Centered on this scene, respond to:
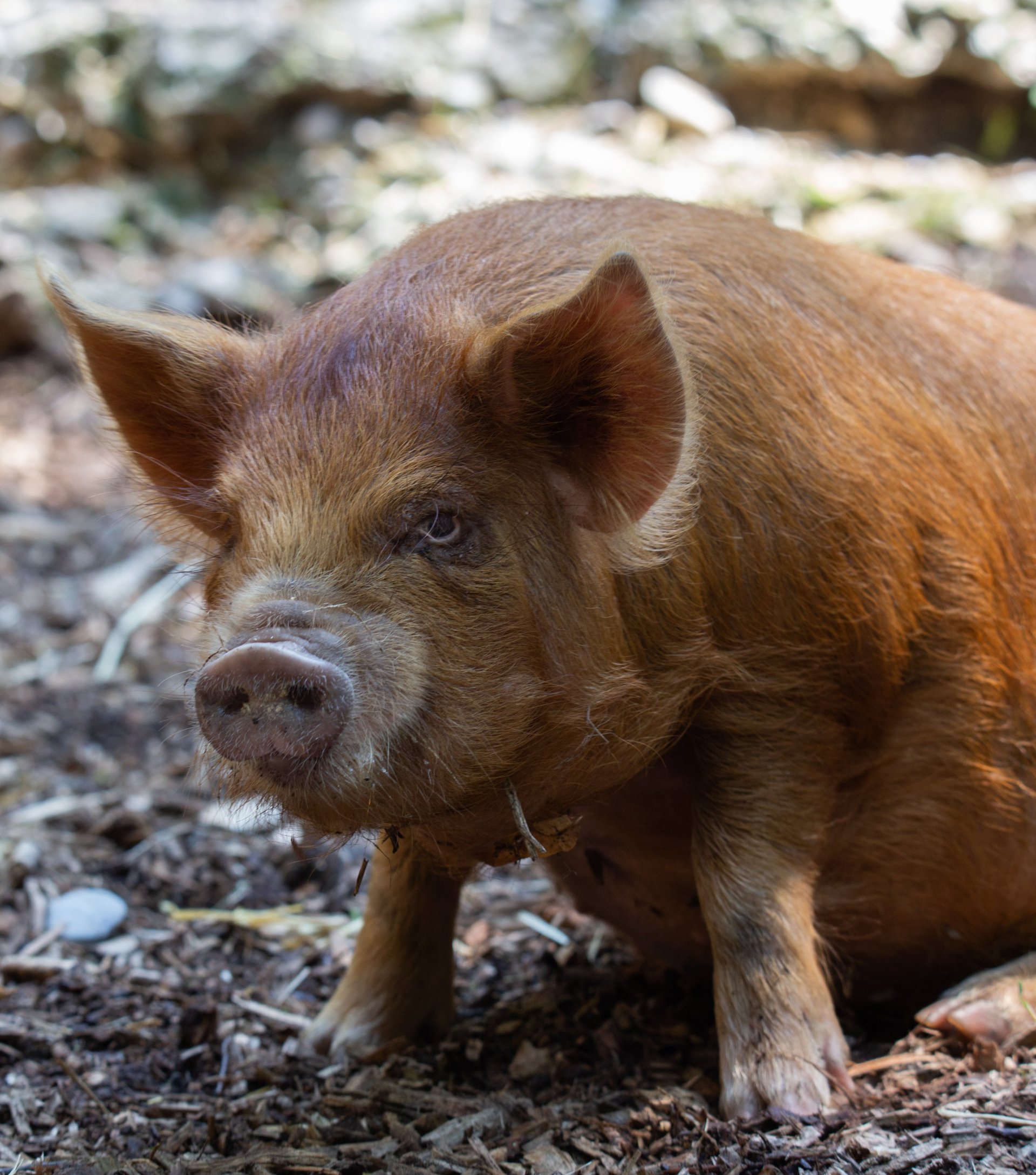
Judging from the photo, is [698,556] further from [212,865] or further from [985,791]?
[212,865]

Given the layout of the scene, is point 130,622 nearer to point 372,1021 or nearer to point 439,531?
point 372,1021

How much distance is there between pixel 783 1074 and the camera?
3072mm

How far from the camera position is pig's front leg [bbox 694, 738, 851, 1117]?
10.2ft

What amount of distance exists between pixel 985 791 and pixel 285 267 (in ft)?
26.0

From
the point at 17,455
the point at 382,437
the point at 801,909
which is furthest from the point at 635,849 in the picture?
the point at 17,455

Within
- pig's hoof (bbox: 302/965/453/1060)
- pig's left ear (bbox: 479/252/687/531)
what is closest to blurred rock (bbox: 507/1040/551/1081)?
pig's hoof (bbox: 302/965/453/1060)

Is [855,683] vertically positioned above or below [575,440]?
below

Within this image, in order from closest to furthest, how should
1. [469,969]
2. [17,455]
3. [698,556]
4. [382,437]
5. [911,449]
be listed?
1. [382,437]
2. [698,556]
3. [911,449]
4. [469,969]
5. [17,455]

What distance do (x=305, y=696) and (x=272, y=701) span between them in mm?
58

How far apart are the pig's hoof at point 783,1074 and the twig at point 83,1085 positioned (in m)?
1.49

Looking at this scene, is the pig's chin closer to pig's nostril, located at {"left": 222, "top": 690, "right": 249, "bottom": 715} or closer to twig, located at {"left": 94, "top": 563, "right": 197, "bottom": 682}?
pig's nostril, located at {"left": 222, "top": 690, "right": 249, "bottom": 715}

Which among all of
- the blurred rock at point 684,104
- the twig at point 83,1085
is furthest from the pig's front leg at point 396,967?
the blurred rock at point 684,104

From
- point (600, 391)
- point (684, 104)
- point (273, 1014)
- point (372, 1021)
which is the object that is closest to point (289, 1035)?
point (273, 1014)

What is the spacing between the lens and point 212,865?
477 centimetres
